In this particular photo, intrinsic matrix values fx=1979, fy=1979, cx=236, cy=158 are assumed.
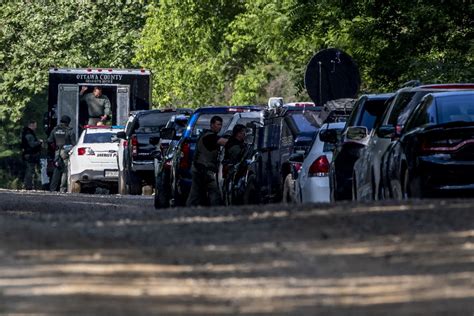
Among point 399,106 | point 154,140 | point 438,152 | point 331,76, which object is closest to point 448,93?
point 438,152

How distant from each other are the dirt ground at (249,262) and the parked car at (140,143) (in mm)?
21877

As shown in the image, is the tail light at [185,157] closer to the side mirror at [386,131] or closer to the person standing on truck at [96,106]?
the side mirror at [386,131]

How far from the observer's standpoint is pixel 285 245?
1283 centimetres

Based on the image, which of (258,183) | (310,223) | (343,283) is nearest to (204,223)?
(310,223)

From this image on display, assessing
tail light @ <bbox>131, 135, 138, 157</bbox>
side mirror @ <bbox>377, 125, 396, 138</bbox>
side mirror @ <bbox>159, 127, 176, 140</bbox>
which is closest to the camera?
side mirror @ <bbox>377, 125, 396, 138</bbox>

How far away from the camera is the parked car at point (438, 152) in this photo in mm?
17641

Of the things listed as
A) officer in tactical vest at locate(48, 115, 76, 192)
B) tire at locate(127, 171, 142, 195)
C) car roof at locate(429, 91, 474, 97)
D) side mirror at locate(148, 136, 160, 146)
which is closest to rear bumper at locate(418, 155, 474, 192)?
car roof at locate(429, 91, 474, 97)

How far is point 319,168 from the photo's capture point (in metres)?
22.4

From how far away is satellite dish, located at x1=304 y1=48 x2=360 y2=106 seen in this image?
105 feet

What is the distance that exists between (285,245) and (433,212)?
2.46m

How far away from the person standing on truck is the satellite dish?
1587cm

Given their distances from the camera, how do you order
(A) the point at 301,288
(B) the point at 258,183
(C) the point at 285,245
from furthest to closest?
(B) the point at 258,183
(C) the point at 285,245
(A) the point at 301,288

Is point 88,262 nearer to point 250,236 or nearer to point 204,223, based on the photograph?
point 250,236

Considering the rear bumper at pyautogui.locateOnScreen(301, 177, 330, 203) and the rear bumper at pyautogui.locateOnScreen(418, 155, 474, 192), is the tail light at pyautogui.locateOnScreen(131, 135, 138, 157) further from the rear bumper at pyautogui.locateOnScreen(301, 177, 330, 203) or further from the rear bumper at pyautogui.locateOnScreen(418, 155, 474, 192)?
the rear bumper at pyautogui.locateOnScreen(418, 155, 474, 192)
